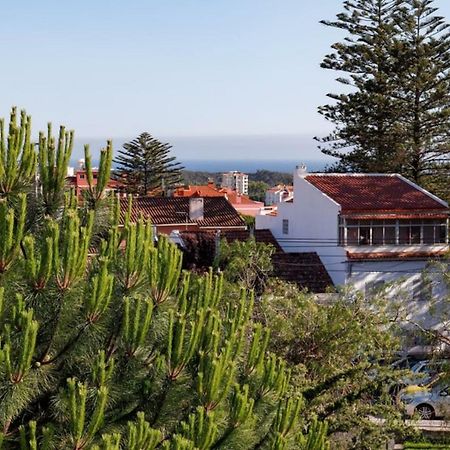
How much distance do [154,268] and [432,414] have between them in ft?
40.8

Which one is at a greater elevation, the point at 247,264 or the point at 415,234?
the point at 415,234

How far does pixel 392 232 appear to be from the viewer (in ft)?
83.7

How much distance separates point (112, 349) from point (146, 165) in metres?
38.8

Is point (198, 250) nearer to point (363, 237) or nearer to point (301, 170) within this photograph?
point (363, 237)

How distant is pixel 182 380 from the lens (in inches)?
281

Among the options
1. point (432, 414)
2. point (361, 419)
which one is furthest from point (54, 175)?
point (432, 414)

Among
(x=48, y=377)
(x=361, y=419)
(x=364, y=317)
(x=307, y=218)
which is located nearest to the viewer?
(x=48, y=377)

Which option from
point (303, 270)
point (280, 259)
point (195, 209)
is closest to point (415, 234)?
point (303, 270)

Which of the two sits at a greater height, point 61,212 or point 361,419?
point 61,212

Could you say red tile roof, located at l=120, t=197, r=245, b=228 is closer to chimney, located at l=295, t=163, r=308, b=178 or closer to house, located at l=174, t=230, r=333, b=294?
house, located at l=174, t=230, r=333, b=294

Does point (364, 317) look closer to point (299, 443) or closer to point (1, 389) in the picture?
point (299, 443)

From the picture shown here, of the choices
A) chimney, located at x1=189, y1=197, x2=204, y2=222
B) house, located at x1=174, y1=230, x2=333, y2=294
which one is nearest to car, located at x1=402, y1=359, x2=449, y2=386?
house, located at x1=174, y1=230, x2=333, y2=294

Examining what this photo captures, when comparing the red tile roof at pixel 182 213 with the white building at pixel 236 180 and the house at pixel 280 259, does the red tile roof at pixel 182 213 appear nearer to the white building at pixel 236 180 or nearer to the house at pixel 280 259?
the house at pixel 280 259

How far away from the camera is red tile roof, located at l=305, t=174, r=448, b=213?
25.5 metres
